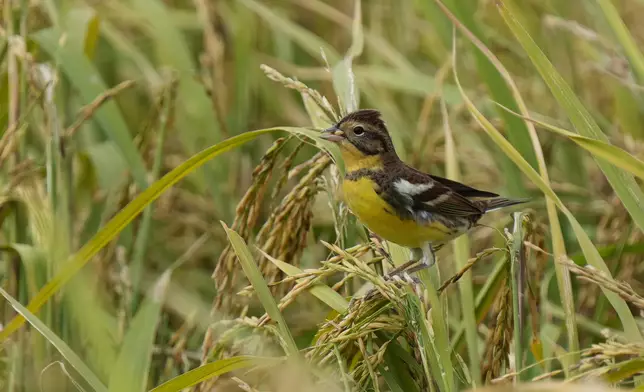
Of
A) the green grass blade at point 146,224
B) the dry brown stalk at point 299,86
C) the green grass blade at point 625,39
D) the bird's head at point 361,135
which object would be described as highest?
the green grass blade at point 625,39

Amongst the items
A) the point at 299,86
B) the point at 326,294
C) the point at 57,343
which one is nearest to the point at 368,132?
the point at 299,86

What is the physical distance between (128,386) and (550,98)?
3.71 metres

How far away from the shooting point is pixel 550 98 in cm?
526

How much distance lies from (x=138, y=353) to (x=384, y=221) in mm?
957

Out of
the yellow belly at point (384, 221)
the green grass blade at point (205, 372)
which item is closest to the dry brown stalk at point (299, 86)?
the yellow belly at point (384, 221)

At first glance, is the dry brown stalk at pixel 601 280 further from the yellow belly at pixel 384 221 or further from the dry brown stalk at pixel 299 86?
the yellow belly at pixel 384 221

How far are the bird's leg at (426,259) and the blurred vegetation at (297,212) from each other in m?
0.06

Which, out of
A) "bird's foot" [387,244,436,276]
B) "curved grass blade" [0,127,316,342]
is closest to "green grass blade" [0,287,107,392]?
"curved grass blade" [0,127,316,342]

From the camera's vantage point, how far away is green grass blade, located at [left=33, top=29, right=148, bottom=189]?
3.45 metres

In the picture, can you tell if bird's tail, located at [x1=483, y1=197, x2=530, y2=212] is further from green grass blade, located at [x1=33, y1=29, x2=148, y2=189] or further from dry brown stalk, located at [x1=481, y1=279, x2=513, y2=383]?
green grass blade, located at [x1=33, y1=29, x2=148, y2=189]

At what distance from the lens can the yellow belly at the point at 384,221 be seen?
288 cm

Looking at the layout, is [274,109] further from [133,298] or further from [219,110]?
[133,298]

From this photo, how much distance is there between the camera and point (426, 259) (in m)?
2.78

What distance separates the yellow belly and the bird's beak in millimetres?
133
